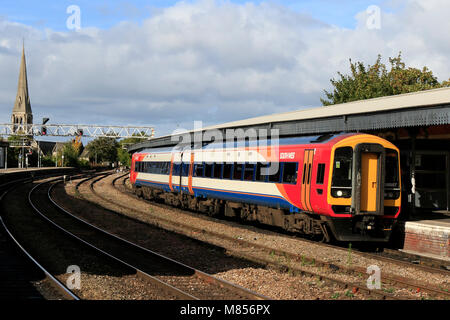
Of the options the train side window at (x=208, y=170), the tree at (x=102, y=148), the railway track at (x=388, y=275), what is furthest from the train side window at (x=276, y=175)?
the tree at (x=102, y=148)

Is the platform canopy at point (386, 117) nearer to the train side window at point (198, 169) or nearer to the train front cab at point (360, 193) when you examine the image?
the train front cab at point (360, 193)

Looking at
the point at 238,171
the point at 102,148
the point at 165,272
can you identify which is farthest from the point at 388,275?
the point at 102,148

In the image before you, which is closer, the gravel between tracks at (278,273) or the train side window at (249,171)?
the gravel between tracks at (278,273)

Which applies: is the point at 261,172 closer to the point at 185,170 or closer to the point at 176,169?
the point at 185,170

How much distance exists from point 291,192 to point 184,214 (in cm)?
926

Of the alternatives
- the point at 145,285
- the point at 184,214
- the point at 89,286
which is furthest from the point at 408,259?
the point at 184,214

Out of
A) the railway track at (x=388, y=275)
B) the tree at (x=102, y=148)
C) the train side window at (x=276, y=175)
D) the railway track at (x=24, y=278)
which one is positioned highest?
the tree at (x=102, y=148)

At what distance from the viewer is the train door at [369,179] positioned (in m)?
13.6

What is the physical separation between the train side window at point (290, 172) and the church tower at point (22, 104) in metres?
149

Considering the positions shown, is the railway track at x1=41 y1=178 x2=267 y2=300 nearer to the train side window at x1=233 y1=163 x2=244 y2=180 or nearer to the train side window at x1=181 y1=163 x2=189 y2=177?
the train side window at x1=233 y1=163 x2=244 y2=180

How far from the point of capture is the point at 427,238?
13.7m

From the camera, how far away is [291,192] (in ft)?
50.6

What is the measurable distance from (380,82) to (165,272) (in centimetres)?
3652
